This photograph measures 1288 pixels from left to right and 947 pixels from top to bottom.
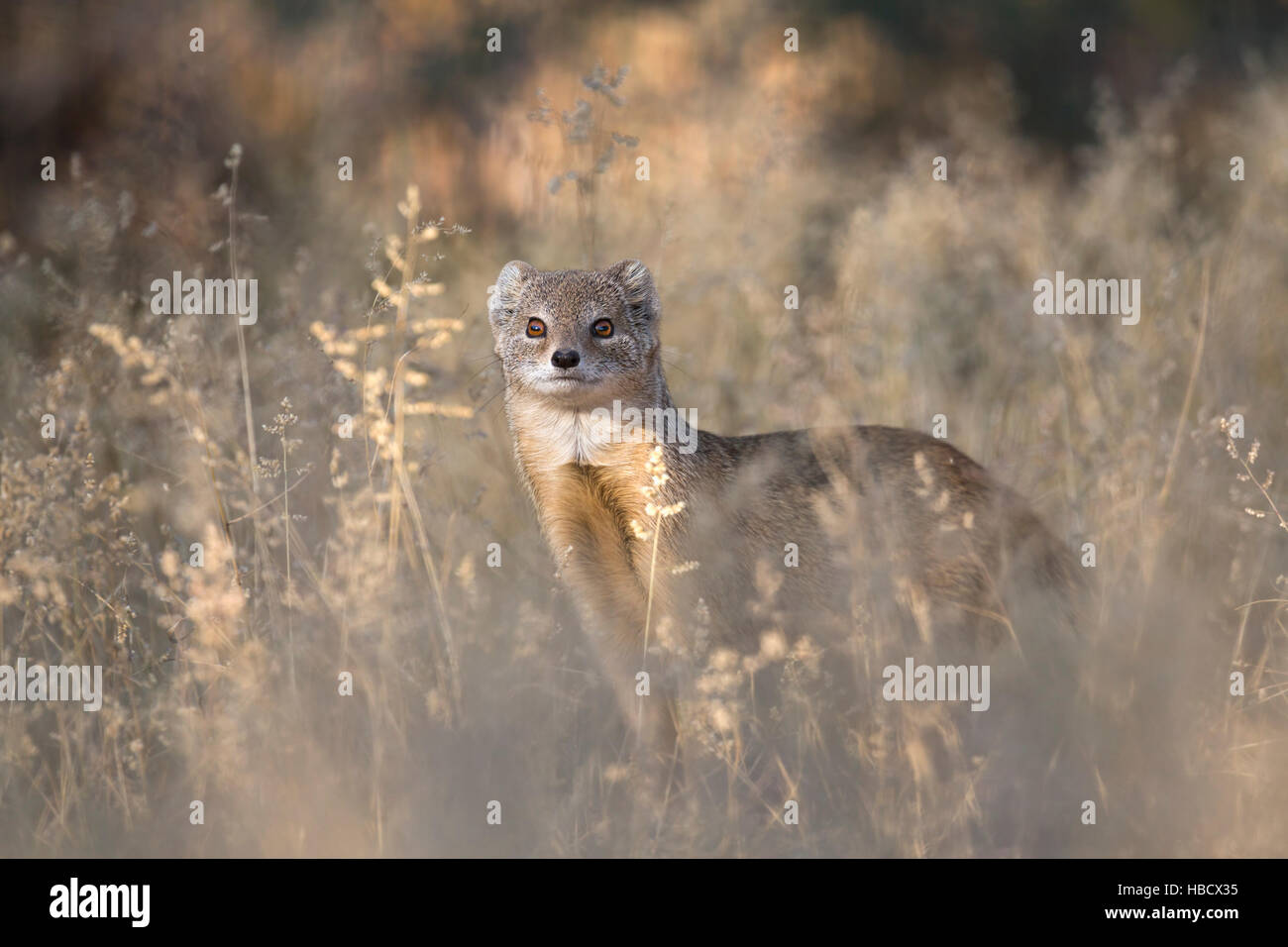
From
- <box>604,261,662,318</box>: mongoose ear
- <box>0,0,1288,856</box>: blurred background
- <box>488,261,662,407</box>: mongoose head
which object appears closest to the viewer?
<box>0,0,1288,856</box>: blurred background

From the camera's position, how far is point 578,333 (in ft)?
21.0

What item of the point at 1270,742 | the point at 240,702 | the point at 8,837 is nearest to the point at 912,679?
the point at 1270,742

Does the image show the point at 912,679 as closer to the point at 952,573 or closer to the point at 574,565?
the point at 952,573

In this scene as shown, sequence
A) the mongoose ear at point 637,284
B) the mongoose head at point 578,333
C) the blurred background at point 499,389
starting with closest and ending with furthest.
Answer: the blurred background at point 499,389 < the mongoose head at point 578,333 < the mongoose ear at point 637,284

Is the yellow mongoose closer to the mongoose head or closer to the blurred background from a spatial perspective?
the mongoose head

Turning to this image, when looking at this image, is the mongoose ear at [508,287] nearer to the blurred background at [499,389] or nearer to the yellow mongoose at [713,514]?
the yellow mongoose at [713,514]

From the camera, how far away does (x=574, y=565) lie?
6.50m

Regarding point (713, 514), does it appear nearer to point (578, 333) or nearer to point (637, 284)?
point (578, 333)

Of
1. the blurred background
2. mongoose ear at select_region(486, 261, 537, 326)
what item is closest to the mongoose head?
mongoose ear at select_region(486, 261, 537, 326)

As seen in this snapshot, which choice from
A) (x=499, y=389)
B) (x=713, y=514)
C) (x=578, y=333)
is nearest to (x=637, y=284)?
(x=578, y=333)

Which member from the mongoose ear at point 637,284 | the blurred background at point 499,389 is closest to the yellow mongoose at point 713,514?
the mongoose ear at point 637,284

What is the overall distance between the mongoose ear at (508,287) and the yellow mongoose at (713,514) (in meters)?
0.01

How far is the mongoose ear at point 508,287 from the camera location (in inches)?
271

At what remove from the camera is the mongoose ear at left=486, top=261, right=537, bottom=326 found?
6.89 metres
